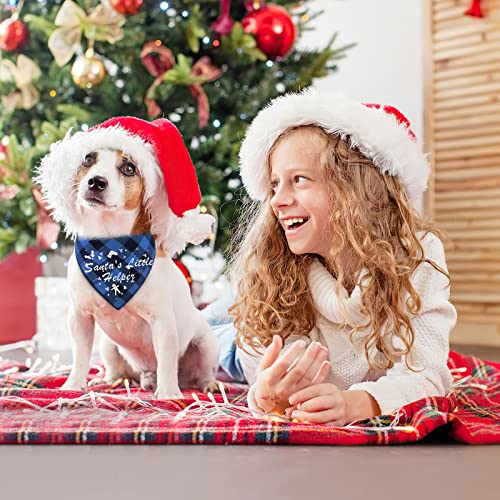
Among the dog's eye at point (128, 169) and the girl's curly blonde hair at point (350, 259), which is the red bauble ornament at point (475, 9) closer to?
the girl's curly blonde hair at point (350, 259)

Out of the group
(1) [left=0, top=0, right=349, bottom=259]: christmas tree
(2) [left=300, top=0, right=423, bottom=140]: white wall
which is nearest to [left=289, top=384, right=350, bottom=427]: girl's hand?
(1) [left=0, top=0, right=349, bottom=259]: christmas tree

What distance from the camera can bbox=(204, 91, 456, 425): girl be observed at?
1147 millimetres

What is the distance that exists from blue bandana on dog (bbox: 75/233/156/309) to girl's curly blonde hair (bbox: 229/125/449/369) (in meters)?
0.19

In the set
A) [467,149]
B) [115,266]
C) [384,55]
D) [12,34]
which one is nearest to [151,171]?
[115,266]

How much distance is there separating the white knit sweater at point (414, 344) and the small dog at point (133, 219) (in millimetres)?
178

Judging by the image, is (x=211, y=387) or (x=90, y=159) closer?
(x=90, y=159)

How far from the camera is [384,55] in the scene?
3486mm

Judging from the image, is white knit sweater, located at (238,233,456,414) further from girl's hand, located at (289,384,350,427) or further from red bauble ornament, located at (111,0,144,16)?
red bauble ornament, located at (111,0,144,16)

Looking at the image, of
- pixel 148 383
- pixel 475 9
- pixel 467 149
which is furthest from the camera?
pixel 467 149

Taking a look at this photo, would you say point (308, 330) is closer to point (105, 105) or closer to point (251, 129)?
point (251, 129)

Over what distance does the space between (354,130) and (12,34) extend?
1566 millimetres

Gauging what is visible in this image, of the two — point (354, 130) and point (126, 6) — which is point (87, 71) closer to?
point (126, 6)

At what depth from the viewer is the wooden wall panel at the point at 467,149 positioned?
3186 millimetres

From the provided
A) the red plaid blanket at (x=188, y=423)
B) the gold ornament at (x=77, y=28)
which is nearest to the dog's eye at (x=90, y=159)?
the red plaid blanket at (x=188, y=423)
